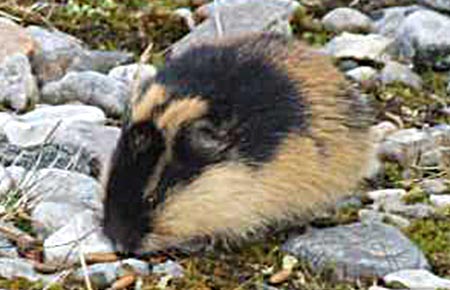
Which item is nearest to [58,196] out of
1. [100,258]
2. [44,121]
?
[100,258]

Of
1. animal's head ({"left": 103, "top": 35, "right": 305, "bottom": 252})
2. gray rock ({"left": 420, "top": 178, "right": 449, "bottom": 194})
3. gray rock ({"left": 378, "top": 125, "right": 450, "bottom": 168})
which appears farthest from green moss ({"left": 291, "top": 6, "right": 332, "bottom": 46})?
animal's head ({"left": 103, "top": 35, "right": 305, "bottom": 252})

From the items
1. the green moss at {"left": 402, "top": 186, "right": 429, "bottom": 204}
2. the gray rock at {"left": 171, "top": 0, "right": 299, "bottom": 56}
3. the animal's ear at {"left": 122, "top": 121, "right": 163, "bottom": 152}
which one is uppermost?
the animal's ear at {"left": 122, "top": 121, "right": 163, "bottom": 152}

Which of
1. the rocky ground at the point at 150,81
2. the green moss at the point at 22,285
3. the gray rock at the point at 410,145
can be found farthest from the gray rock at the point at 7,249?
the gray rock at the point at 410,145

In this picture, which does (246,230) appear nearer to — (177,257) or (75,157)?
(177,257)

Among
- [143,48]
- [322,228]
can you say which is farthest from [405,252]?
[143,48]

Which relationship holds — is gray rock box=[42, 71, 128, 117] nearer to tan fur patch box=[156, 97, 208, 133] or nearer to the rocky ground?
the rocky ground

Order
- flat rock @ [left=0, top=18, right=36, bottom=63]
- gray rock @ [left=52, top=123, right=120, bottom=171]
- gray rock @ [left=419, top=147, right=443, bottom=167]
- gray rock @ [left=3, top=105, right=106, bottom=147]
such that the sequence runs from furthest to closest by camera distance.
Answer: flat rock @ [left=0, top=18, right=36, bottom=63], gray rock @ [left=419, top=147, right=443, bottom=167], gray rock @ [left=3, top=105, right=106, bottom=147], gray rock @ [left=52, top=123, right=120, bottom=171]
